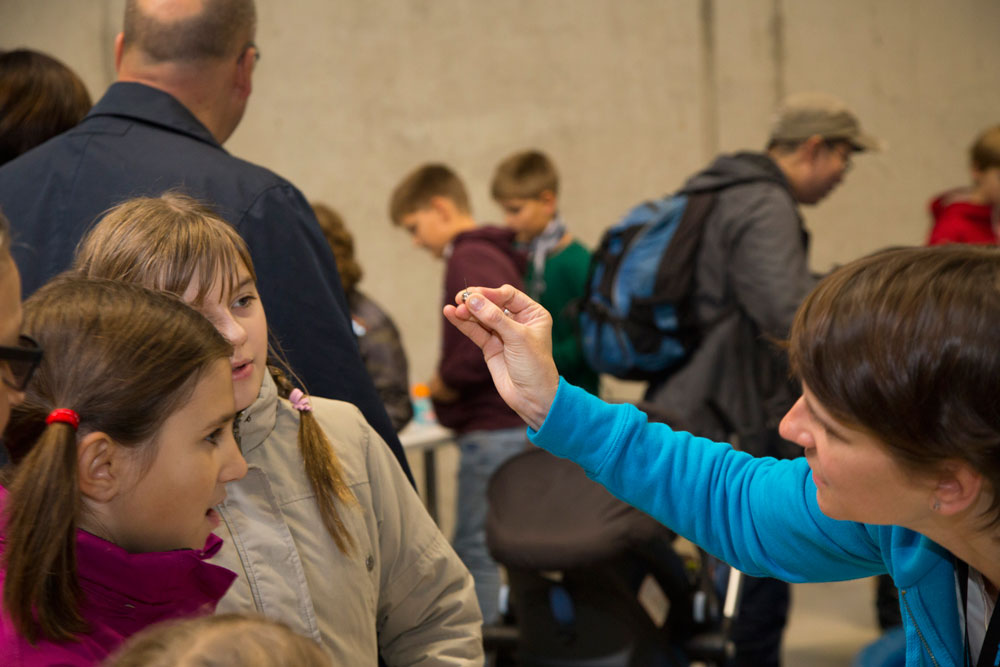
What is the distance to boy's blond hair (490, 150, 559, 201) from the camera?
14.1 feet

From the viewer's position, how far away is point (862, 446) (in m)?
1.14

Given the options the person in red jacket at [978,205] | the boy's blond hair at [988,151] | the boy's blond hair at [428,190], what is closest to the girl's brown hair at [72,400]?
the boy's blond hair at [428,190]

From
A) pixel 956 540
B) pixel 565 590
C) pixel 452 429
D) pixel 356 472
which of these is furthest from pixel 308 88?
pixel 956 540

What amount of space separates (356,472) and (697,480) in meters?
0.50

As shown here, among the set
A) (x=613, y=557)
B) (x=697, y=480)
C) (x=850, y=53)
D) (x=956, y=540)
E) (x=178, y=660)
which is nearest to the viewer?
(x=178, y=660)

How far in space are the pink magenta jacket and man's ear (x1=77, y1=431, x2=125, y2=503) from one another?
51mm

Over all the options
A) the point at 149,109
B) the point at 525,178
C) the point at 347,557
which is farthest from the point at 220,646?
the point at 525,178

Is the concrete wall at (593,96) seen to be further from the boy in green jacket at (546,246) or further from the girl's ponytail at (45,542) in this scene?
the girl's ponytail at (45,542)

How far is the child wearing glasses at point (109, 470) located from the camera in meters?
1.08

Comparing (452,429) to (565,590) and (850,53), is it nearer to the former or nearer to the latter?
(565,590)

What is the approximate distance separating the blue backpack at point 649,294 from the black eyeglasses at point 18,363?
7.86 feet

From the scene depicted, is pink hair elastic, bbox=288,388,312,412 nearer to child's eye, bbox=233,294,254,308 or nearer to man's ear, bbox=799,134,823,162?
child's eye, bbox=233,294,254,308

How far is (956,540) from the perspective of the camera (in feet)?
3.88

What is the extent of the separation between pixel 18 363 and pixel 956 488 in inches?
40.1
